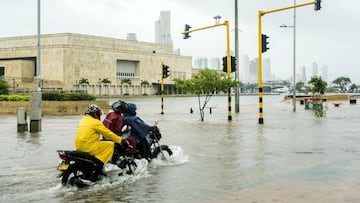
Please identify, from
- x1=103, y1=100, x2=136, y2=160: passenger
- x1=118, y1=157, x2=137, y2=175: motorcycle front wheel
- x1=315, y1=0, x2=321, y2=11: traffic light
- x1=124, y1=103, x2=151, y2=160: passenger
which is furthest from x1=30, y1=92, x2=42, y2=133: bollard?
x1=315, y1=0, x2=321, y2=11: traffic light

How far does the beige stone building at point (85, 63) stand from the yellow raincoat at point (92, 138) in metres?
101

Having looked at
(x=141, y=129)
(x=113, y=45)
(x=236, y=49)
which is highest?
(x=113, y=45)

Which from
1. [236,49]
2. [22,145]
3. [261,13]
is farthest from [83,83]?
[22,145]

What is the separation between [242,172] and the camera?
10297mm

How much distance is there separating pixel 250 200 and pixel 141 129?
3.43m

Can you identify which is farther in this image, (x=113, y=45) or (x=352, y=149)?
(x=113, y=45)

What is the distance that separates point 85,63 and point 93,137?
4936 inches

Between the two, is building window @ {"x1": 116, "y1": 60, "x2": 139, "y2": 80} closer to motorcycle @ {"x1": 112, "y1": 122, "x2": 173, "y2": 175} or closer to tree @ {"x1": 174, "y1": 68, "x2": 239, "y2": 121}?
tree @ {"x1": 174, "y1": 68, "x2": 239, "y2": 121}

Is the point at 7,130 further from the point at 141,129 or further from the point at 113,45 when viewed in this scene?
the point at 113,45

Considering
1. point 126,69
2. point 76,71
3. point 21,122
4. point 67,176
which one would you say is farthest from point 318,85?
point 126,69

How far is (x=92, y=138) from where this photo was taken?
8594mm

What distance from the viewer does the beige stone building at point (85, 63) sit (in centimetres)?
12400

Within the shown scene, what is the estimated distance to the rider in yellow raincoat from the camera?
8557mm

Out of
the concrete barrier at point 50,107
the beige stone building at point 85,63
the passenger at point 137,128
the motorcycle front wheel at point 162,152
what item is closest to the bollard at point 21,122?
the motorcycle front wheel at point 162,152
